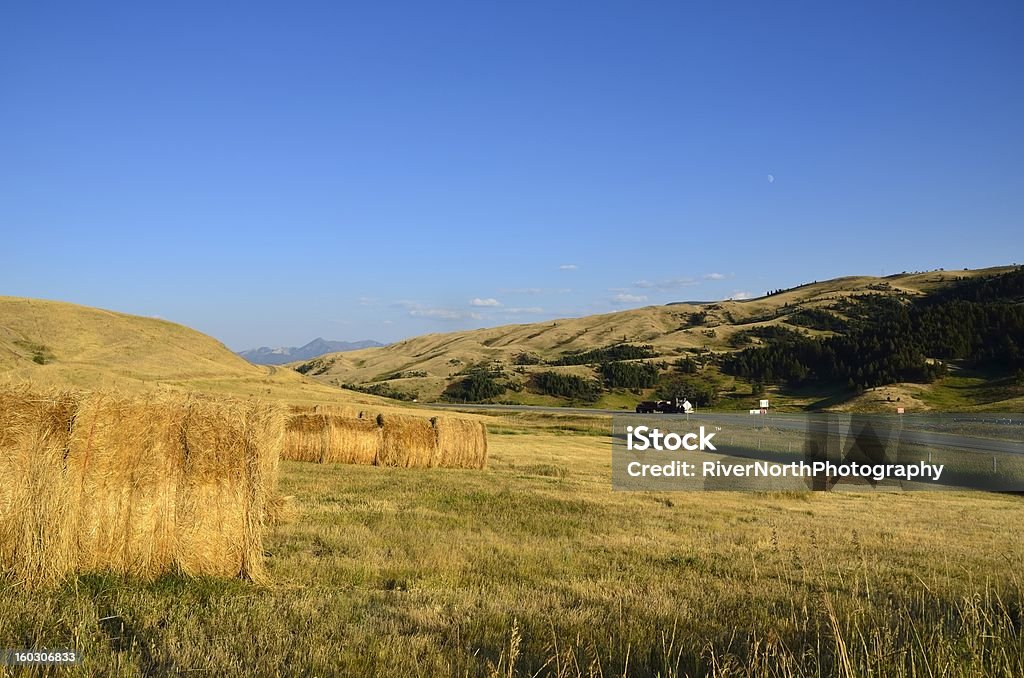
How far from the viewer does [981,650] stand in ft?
16.0

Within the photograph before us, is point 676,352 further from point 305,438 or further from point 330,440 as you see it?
point 305,438

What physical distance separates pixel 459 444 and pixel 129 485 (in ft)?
52.7

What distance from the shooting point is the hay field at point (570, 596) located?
17.7ft

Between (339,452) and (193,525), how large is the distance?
14.1m

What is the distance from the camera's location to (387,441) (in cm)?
2369

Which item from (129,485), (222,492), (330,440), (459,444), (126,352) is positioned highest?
(126,352)

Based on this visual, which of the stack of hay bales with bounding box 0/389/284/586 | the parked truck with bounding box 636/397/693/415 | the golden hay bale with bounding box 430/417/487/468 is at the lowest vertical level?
the parked truck with bounding box 636/397/693/415

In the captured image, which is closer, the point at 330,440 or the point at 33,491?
the point at 33,491

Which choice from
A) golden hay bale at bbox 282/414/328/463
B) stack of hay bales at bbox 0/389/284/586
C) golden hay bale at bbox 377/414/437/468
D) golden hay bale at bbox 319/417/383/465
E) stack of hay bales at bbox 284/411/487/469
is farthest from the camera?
golden hay bale at bbox 377/414/437/468

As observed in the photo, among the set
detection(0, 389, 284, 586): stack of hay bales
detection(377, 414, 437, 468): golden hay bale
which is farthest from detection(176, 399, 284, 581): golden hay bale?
detection(377, 414, 437, 468): golden hay bale

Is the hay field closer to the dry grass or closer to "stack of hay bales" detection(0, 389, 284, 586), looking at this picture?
"stack of hay bales" detection(0, 389, 284, 586)

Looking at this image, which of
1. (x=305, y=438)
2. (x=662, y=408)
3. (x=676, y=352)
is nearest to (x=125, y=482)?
(x=305, y=438)

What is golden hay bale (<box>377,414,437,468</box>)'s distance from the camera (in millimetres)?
23547

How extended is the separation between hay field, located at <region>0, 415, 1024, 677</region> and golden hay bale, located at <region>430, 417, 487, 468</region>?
6.05 meters
